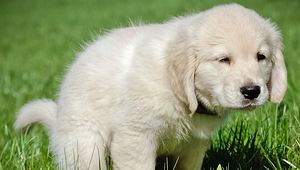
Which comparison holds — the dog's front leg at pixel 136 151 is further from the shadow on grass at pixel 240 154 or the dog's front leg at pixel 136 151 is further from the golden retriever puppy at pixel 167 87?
the shadow on grass at pixel 240 154

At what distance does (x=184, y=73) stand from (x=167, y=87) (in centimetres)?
15

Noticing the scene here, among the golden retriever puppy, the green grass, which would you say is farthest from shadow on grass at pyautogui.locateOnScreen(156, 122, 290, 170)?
the golden retriever puppy

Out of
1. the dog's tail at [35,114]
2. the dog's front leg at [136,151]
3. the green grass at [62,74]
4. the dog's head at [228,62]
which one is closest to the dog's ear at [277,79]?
the dog's head at [228,62]

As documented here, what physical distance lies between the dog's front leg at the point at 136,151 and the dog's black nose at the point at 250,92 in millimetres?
705

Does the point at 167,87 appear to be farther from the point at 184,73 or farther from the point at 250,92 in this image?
the point at 250,92

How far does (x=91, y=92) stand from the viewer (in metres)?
4.63

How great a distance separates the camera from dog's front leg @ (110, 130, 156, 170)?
425 centimetres

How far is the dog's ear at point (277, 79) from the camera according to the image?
438cm

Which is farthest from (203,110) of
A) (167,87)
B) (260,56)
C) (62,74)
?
(62,74)

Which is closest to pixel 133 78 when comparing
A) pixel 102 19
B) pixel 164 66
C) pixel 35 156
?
pixel 164 66

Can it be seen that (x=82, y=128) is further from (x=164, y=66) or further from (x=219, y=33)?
(x=219, y=33)

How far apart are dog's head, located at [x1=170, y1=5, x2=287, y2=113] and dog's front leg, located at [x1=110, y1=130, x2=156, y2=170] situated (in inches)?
15.0

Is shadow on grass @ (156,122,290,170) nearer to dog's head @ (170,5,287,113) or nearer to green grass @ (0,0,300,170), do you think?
green grass @ (0,0,300,170)

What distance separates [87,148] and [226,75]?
117cm
